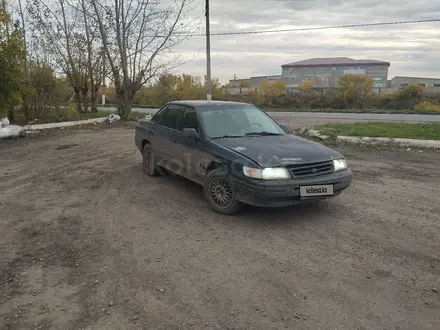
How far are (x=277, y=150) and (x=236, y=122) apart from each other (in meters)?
1.20

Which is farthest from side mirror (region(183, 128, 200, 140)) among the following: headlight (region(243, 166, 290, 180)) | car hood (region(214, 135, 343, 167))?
headlight (region(243, 166, 290, 180))

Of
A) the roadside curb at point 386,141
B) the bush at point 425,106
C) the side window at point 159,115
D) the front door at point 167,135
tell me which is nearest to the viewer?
the front door at point 167,135

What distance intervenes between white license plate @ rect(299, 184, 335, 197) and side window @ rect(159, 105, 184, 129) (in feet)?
8.70

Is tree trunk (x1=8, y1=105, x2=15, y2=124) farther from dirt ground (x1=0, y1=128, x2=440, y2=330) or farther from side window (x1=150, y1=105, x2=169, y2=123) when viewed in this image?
side window (x1=150, y1=105, x2=169, y2=123)

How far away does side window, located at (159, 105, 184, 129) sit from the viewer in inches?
249

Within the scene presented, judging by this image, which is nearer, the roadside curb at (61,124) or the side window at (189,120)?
the side window at (189,120)

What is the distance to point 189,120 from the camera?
19.5ft

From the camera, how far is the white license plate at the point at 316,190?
177 inches

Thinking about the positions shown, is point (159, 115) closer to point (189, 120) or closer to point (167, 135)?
point (167, 135)

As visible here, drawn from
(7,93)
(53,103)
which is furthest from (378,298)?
(53,103)

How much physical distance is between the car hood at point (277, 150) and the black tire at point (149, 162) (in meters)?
2.11

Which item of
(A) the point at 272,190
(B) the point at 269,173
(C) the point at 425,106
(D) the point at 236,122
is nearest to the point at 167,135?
(D) the point at 236,122

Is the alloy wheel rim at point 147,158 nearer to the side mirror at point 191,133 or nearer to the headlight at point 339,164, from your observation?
the side mirror at point 191,133

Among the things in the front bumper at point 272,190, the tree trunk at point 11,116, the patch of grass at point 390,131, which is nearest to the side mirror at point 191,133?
the front bumper at point 272,190
